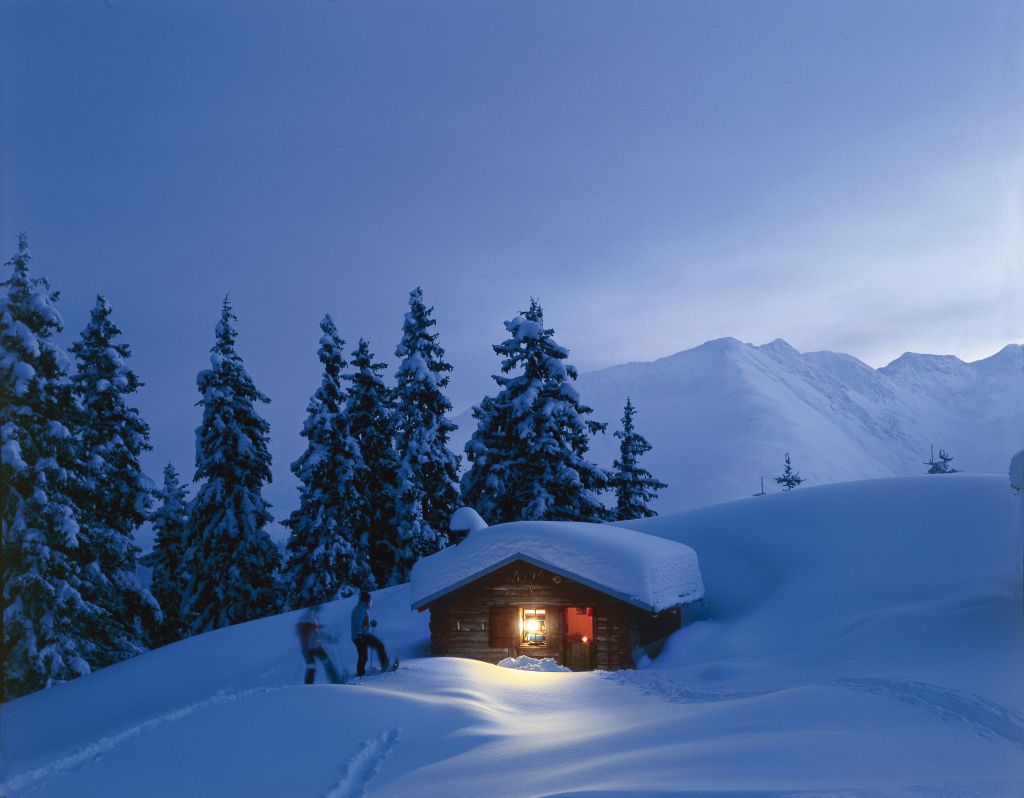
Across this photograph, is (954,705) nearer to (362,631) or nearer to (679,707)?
(679,707)

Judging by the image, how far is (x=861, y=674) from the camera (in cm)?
1465

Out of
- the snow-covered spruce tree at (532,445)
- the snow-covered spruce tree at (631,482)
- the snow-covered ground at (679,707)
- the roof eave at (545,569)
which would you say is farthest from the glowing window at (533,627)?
the snow-covered spruce tree at (631,482)

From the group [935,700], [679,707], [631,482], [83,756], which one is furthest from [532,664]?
[631,482]

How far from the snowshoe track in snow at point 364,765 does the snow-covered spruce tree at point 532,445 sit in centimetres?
2234

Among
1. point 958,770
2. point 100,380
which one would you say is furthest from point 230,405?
point 958,770

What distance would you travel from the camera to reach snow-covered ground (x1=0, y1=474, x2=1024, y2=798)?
8113 mm

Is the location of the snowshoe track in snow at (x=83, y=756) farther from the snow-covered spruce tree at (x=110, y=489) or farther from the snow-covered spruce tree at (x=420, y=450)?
the snow-covered spruce tree at (x=420, y=450)

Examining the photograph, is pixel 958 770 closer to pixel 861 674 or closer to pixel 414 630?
pixel 861 674

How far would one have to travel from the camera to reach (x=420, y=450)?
34.1 metres

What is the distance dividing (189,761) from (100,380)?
74.7 ft

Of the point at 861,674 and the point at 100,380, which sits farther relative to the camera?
the point at 100,380

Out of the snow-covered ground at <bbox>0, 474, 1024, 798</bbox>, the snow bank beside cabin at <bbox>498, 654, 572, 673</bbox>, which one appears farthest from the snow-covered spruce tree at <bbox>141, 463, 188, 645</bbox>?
the snow bank beside cabin at <bbox>498, 654, 572, 673</bbox>

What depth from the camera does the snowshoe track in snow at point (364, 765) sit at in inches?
340

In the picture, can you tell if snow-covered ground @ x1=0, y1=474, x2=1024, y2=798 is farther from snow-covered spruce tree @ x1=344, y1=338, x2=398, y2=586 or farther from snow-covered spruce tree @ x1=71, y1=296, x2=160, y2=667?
snow-covered spruce tree @ x1=344, y1=338, x2=398, y2=586
